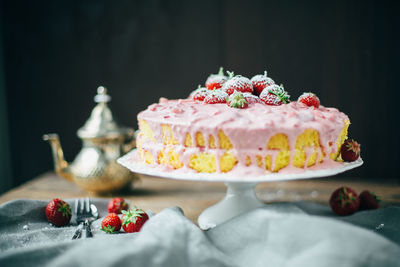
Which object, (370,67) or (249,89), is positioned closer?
(249,89)

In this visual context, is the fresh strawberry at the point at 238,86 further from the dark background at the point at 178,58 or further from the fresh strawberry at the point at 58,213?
the dark background at the point at 178,58

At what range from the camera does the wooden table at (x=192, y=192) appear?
7.47 feet

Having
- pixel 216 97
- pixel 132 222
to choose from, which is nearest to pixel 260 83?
pixel 216 97

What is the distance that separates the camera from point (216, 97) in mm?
1749

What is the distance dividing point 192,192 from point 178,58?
3.21 feet

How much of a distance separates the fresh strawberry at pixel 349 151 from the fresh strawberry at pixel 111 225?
0.94 m

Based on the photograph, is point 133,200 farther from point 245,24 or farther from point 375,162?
point 375,162

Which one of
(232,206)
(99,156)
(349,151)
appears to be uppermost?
(349,151)

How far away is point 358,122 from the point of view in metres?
2.87

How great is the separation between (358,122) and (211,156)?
1640mm

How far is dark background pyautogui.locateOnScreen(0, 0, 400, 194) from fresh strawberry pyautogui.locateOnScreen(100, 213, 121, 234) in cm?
142

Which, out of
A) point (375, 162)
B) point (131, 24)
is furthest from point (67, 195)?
point (375, 162)

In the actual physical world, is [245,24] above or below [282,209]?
above

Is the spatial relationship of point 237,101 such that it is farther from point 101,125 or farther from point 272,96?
point 101,125
